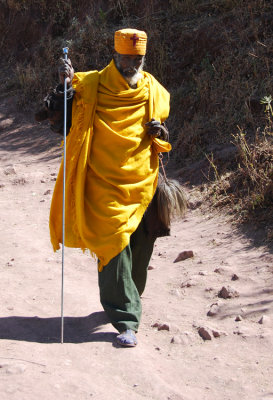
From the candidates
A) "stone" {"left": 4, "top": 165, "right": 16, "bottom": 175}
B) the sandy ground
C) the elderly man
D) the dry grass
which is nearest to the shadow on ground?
the sandy ground

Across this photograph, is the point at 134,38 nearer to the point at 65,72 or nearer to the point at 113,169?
the point at 65,72

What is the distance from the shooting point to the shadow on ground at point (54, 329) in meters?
4.00

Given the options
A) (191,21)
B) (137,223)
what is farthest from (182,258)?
(191,21)

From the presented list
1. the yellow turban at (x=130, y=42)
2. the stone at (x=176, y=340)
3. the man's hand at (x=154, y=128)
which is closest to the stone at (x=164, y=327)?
the stone at (x=176, y=340)

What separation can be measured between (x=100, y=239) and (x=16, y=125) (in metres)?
6.59

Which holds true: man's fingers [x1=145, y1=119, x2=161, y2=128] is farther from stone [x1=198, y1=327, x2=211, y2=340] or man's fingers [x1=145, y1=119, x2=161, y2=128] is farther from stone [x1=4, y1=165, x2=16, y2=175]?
stone [x1=4, y1=165, x2=16, y2=175]

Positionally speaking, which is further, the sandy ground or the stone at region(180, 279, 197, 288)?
the stone at region(180, 279, 197, 288)

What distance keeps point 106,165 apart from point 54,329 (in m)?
1.15

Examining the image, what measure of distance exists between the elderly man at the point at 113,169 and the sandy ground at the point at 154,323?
0.31m

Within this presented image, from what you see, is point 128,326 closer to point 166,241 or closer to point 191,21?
point 166,241

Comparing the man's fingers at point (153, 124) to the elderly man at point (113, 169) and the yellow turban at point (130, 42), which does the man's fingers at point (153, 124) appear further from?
the yellow turban at point (130, 42)

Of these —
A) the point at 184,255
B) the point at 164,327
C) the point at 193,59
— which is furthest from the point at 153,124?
the point at 193,59

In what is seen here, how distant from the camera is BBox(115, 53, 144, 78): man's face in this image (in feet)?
13.1

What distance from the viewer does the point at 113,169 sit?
3920 mm
